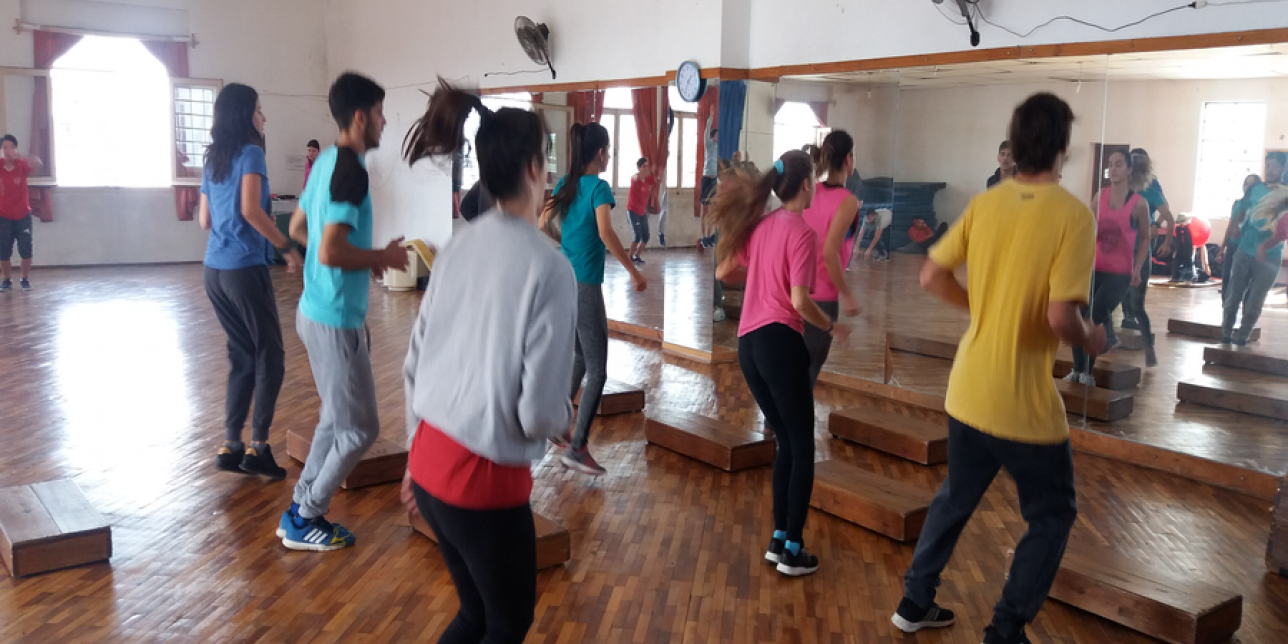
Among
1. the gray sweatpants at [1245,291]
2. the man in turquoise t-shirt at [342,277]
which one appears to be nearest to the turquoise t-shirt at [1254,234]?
the gray sweatpants at [1245,291]

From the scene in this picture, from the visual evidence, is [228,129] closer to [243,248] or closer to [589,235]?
[243,248]

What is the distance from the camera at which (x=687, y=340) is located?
7.64m

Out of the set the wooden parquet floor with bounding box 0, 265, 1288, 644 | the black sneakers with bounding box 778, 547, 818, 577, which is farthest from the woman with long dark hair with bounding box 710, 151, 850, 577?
the wooden parquet floor with bounding box 0, 265, 1288, 644

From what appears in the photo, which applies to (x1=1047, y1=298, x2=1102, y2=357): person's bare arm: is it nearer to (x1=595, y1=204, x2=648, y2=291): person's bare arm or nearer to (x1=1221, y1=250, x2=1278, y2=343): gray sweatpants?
(x1=595, y1=204, x2=648, y2=291): person's bare arm

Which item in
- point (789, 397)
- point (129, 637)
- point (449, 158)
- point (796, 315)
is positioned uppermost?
point (449, 158)

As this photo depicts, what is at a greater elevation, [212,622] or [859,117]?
[859,117]

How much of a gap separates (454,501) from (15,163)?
10.1 m

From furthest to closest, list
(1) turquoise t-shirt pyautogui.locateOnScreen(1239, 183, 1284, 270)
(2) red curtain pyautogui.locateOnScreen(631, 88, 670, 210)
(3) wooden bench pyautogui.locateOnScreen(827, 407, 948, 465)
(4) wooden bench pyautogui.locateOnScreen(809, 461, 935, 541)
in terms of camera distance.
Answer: (2) red curtain pyautogui.locateOnScreen(631, 88, 670, 210) < (3) wooden bench pyautogui.locateOnScreen(827, 407, 948, 465) < (1) turquoise t-shirt pyautogui.locateOnScreen(1239, 183, 1284, 270) < (4) wooden bench pyautogui.locateOnScreen(809, 461, 935, 541)

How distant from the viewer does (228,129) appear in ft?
12.9

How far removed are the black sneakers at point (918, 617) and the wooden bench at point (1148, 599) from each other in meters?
0.47

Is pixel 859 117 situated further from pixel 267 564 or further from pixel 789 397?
pixel 267 564

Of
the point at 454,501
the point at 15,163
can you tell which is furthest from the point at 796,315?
the point at 15,163

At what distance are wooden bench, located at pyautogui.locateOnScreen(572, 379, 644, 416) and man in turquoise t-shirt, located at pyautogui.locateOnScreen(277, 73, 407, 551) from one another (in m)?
2.26

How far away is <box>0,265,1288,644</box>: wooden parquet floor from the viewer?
3021mm
